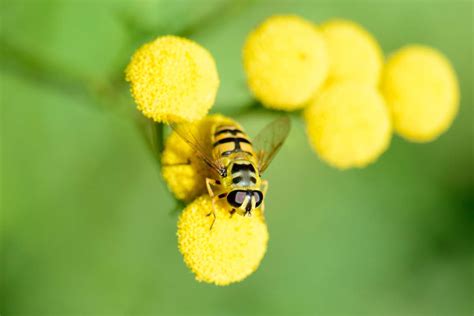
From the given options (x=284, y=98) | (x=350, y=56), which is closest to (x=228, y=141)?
(x=284, y=98)

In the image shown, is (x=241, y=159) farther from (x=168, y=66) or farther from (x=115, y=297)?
(x=115, y=297)

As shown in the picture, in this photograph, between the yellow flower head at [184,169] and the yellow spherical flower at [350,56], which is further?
the yellow spherical flower at [350,56]

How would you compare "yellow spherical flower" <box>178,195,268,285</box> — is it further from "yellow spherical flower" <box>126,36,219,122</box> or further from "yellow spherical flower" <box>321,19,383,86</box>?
"yellow spherical flower" <box>321,19,383,86</box>

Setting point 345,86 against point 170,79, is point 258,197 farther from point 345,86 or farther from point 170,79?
point 345,86

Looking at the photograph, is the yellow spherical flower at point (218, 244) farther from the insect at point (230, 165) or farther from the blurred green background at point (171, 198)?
the blurred green background at point (171, 198)

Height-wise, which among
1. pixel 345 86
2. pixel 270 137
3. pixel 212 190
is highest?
pixel 345 86

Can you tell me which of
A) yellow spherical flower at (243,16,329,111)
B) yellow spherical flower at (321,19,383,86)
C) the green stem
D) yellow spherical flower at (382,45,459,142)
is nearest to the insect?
the green stem

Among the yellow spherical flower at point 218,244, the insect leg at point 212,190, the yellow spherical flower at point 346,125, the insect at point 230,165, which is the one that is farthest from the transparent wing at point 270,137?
the yellow spherical flower at point 218,244
